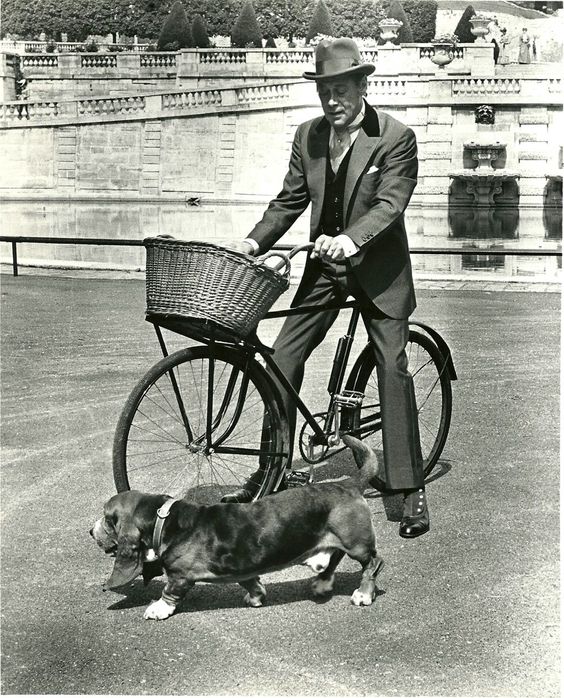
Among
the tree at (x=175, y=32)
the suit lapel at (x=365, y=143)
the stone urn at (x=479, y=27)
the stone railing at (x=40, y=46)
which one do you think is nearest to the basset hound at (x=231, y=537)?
the suit lapel at (x=365, y=143)

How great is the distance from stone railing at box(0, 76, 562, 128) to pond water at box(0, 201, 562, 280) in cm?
357

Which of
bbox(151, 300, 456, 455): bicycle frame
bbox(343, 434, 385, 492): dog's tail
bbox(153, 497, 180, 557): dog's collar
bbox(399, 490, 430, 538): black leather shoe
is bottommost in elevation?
bbox(399, 490, 430, 538): black leather shoe

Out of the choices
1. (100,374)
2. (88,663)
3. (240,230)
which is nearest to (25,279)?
(100,374)

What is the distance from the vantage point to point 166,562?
393 centimetres

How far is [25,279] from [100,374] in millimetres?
6077

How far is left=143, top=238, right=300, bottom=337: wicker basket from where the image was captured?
4.17 metres

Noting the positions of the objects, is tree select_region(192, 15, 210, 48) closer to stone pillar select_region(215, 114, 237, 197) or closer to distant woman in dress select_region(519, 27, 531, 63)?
stone pillar select_region(215, 114, 237, 197)

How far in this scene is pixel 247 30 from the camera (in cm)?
4031

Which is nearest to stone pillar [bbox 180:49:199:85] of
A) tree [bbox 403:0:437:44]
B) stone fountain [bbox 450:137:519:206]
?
tree [bbox 403:0:437:44]

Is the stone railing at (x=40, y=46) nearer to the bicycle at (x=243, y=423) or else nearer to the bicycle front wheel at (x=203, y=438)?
the bicycle front wheel at (x=203, y=438)

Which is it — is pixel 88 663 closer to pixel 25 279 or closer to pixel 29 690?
pixel 29 690

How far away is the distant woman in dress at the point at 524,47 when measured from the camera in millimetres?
41094

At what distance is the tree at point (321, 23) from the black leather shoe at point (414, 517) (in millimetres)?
25641

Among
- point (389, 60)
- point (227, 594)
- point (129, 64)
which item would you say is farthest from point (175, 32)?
point (227, 594)
